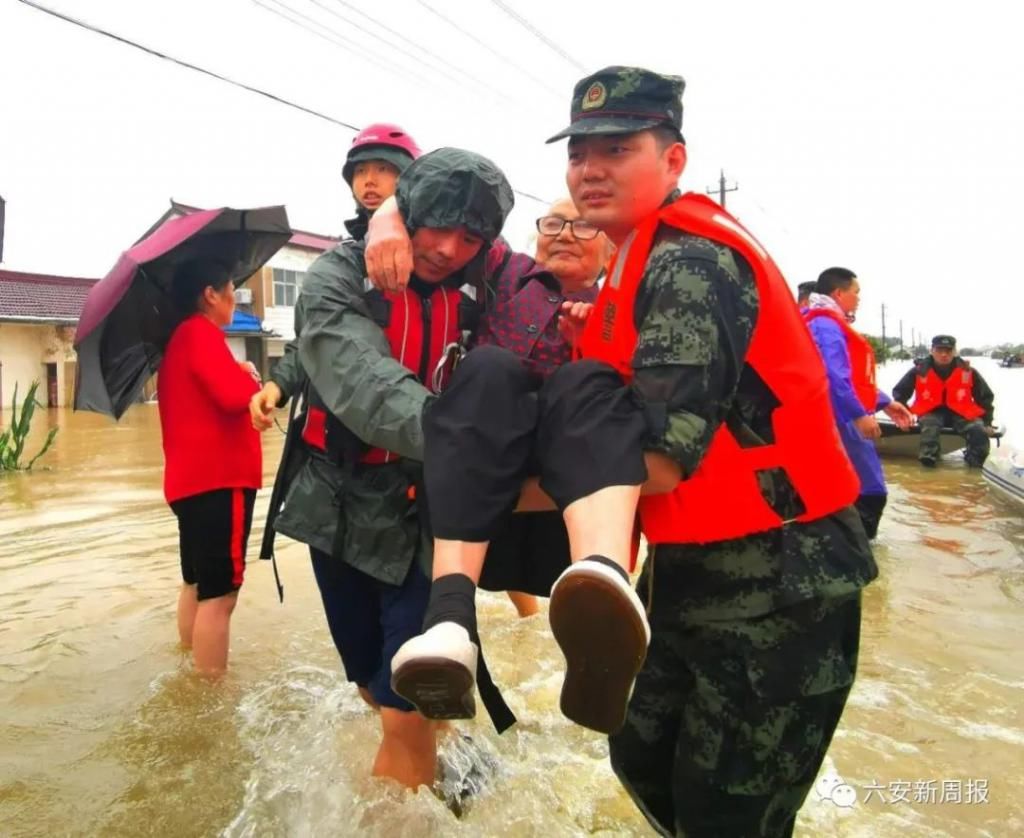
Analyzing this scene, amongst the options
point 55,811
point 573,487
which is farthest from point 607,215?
point 55,811

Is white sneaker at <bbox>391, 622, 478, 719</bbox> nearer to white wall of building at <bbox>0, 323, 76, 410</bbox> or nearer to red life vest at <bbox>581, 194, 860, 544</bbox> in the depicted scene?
red life vest at <bbox>581, 194, 860, 544</bbox>

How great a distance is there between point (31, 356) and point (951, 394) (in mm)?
23276

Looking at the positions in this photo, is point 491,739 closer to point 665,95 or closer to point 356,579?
point 356,579

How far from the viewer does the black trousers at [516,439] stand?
5.00 feet

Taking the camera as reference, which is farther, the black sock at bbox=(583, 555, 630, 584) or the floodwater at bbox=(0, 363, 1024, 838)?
the floodwater at bbox=(0, 363, 1024, 838)

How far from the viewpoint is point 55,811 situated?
2.75 meters

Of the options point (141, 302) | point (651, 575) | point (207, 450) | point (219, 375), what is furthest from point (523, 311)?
Result: point (141, 302)

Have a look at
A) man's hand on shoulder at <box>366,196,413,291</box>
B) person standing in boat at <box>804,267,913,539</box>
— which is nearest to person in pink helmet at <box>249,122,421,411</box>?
man's hand on shoulder at <box>366,196,413,291</box>

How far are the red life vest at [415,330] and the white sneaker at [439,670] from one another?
3.21 feet

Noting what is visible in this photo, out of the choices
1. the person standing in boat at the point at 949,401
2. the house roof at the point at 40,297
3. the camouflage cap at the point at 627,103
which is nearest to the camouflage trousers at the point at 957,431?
the person standing in boat at the point at 949,401

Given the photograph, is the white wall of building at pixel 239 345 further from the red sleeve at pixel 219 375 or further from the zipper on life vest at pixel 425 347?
the zipper on life vest at pixel 425 347

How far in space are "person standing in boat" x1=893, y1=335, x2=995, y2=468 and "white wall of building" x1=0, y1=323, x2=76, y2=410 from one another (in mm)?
20978

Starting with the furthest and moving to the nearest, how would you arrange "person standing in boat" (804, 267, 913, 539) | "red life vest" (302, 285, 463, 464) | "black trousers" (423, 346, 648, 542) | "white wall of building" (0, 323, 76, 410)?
1. "white wall of building" (0, 323, 76, 410)
2. "person standing in boat" (804, 267, 913, 539)
3. "red life vest" (302, 285, 463, 464)
4. "black trousers" (423, 346, 648, 542)

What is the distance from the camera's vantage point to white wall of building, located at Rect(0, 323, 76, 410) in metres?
21.7
